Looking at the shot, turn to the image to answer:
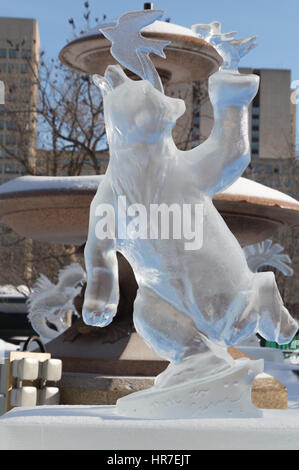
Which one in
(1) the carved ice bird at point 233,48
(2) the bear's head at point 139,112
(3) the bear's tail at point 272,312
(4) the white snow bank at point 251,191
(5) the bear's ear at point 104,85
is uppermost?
(1) the carved ice bird at point 233,48

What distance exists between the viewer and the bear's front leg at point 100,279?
318cm

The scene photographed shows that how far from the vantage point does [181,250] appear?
312 cm

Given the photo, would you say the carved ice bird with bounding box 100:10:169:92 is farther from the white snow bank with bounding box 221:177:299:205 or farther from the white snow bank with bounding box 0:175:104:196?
the white snow bank with bounding box 221:177:299:205

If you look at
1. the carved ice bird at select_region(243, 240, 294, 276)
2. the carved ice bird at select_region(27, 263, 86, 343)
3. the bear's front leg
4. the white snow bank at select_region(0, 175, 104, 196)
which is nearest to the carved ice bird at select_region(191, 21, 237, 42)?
the bear's front leg

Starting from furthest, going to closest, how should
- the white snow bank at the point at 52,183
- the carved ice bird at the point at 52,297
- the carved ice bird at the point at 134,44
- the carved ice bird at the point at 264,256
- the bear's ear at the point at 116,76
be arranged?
the carved ice bird at the point at 264,256 < the carved ice bird at the point at 52,297 < the white snow bank at the point at 52,183 < the carved ice bird at the point at 134,44 < the bear's ear at the point at 116,76

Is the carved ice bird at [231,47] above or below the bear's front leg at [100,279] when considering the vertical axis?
above

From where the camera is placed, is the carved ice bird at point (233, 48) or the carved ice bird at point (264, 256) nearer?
the carved ice bird at point (233, 48)

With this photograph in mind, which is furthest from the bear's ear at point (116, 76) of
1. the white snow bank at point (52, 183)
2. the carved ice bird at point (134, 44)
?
the white snow bank at point (52, 183)

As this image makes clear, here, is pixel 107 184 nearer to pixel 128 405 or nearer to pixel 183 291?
pixel 183 291

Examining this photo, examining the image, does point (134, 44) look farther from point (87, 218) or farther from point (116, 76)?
point (87, 218)

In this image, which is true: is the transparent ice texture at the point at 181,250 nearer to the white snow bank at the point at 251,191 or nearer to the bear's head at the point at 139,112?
the bear's head at the point at 139,112

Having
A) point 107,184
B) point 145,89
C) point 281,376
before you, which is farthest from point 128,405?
point 281,376

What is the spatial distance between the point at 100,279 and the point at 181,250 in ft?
1.15

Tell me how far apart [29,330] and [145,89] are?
21.0m
